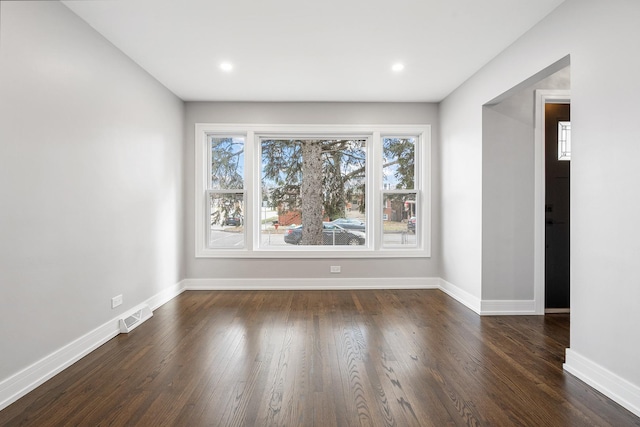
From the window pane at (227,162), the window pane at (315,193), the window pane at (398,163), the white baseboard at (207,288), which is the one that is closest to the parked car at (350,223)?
the window pane at (315,193)

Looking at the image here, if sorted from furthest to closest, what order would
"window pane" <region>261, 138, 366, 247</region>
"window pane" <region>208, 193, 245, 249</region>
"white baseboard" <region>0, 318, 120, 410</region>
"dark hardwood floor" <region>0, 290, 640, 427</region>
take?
"window pane" <region>261, 138, 366, 247</region> < "window pane" <region>208, 193, 245, 249</region> < "white baseboard" <region>0, 318, 120, 410</region> < "dark hardwood floor" <region>0, 290, 640, 427</region>

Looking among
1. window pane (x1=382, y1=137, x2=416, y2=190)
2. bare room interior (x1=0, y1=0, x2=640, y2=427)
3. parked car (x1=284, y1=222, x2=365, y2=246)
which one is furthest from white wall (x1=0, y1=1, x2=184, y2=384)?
window pane (x1=382, y1=137, x2=416, y2=190)

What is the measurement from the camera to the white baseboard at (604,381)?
1984 millimetres

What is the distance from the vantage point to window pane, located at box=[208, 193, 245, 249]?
5004 mm

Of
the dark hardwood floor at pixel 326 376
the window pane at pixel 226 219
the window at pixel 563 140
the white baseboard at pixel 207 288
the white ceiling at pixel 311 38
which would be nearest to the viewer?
the dark hardwood floor at pixel 326 376

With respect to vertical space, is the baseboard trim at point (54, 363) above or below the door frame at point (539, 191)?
below

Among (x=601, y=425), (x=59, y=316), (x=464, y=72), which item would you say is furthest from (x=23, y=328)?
(x=464, y=72)

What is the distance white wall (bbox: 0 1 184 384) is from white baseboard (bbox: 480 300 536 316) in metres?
3.71

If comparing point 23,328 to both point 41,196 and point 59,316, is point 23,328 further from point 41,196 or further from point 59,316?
point 41,196

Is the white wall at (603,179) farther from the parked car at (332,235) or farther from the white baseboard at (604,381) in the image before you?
the parked car at (332,235)

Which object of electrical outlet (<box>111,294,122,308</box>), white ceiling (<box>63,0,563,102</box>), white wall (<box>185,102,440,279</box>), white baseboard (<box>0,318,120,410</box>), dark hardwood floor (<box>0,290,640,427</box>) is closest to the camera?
dark hardwood floor (<box>0,290,640,427</box>)

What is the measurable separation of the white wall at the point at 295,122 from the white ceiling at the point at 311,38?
57 centimetres

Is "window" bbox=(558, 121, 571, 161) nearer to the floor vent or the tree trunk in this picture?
the tree trunk

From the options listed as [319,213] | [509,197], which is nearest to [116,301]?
[319,213]
